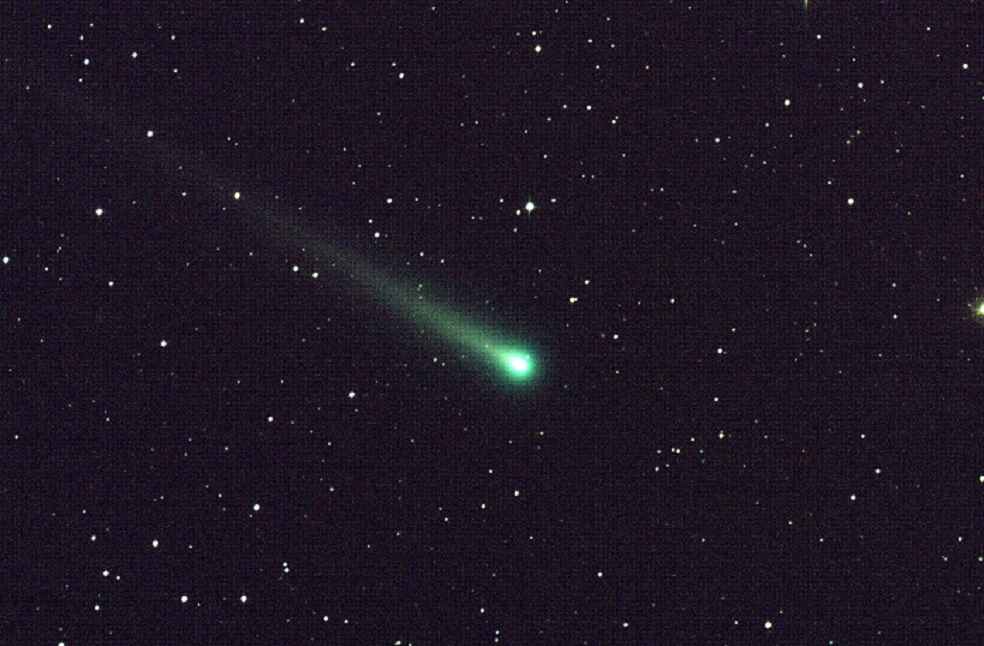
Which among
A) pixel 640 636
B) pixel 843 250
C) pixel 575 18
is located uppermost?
pixel 575 18

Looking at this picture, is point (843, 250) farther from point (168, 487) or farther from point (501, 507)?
point (168, 487)

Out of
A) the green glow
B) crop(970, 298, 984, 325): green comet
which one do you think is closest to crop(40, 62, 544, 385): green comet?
the green glow

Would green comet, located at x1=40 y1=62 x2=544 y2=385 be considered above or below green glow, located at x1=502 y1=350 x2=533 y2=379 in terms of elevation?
above

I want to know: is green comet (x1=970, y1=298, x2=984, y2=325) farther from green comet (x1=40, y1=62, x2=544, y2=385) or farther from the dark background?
green comet (x1=40, y1=62, x2=544, y2=385)

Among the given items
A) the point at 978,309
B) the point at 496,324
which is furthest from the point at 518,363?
the point at 978,309

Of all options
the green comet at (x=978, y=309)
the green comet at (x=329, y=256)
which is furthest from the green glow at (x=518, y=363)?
the green comet at (x=978, y=309)

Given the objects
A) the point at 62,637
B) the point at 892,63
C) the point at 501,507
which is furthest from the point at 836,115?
the point at 62,637

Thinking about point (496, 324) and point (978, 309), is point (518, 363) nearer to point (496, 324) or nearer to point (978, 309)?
point (496, 324)

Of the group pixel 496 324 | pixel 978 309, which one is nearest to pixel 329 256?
pixel 496 324

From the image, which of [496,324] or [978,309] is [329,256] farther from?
[978,309]
